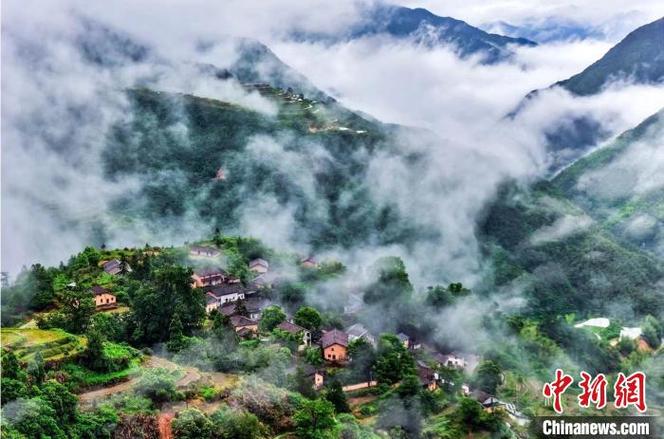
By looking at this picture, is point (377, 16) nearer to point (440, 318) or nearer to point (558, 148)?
point (558, 148)

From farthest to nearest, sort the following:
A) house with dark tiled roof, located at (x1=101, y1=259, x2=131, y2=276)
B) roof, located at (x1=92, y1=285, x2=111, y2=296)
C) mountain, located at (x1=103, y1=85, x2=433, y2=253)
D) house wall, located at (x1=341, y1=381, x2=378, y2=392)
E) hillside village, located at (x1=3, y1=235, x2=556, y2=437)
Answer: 1. mountain, located at (x1=103, y1=85, x2=433, y2=253)
2. house with dark tiled roof, located at (x1=101, y1=259, x2=131, y2=276)
3. roof, located at (x1=92, y1=285, x2=111, y2=296)
4. house wall, located at (x1=341, y1=381, x2=378, y2=392)
5. hillside village, located at (x1=3, y1=235, x2=556, y2=437)

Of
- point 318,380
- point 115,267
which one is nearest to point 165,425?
point 318,380

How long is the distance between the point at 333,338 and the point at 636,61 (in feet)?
350

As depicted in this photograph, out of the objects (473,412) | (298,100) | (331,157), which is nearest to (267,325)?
(473,412)

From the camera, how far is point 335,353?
107 ft

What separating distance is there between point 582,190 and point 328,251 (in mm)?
46917

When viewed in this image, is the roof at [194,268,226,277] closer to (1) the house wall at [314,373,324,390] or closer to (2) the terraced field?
(1) the house wall at [314,373,324,390]

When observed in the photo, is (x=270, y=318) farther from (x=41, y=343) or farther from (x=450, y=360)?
(x=41, y=343)

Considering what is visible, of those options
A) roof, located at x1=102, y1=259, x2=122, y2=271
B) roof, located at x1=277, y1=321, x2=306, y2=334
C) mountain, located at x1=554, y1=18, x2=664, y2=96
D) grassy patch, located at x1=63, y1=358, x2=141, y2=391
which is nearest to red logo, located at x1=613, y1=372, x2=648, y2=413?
roof, located at x1=277, y1=321, x2=306, y2=334

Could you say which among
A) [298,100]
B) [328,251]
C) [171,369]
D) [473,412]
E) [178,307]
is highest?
[298,100]

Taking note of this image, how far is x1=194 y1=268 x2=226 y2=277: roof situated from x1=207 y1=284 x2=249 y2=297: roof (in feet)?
5.82

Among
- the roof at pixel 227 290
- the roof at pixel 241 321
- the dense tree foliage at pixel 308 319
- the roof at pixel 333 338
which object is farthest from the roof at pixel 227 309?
the roof at pixel 333 338

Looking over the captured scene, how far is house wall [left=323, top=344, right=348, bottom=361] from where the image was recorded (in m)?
32.4

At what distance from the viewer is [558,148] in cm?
12400
